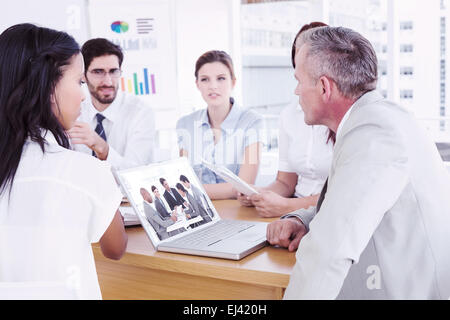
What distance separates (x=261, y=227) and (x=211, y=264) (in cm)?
37

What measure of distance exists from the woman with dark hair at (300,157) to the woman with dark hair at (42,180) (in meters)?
0.92

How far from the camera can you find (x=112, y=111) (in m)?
2.91

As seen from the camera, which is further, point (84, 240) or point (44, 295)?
point (84, 240)

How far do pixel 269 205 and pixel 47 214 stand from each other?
0.93m

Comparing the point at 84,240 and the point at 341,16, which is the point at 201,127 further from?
the point at 341,16

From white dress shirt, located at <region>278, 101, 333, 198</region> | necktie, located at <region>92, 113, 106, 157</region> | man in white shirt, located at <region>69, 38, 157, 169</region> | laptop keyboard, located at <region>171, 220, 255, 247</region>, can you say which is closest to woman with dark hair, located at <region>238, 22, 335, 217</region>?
white dress shirt, located at <region>278, 101, 333, 198</region>

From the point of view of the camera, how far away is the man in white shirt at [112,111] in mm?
2846

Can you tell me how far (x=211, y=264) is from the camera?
1298 mm

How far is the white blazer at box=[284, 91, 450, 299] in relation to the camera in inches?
39.5

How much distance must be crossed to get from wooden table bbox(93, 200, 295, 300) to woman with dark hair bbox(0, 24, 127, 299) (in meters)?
0.27

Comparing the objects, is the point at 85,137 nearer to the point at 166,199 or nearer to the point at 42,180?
the point at 166,199

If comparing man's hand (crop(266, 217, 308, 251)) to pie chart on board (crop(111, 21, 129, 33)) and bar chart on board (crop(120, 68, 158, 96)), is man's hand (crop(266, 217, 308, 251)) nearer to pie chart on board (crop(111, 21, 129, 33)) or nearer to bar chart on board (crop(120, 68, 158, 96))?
bar chart on board (crop(120, 68, 158, 96))

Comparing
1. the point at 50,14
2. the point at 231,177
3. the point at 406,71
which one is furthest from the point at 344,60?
the point at 406,71
